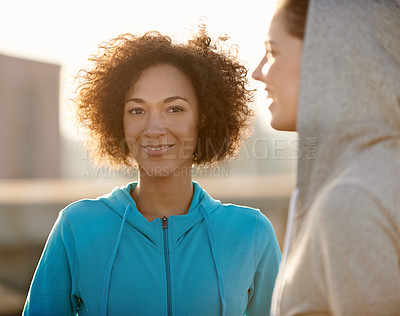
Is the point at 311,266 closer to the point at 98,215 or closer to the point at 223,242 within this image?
the point at 223,242

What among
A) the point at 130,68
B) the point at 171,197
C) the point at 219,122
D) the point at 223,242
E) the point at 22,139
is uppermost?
the point at 130,68

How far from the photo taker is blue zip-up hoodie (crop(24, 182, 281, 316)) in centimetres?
249

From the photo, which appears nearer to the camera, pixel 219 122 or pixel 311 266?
pixel 311 266

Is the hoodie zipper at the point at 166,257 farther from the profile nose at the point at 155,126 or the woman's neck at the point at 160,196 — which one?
the profile nose at the point at 155,126

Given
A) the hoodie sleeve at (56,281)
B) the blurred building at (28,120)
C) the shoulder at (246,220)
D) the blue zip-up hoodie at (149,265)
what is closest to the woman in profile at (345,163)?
the blue zip-up hoodie at (149,265)

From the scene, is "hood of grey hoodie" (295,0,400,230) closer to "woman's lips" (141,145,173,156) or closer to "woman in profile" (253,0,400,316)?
"woman in profile" (253,0,400,316)

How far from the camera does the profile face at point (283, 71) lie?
1637 mm

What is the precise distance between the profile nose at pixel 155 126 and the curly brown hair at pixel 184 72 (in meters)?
0.28

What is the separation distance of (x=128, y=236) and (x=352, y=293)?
1428 mm

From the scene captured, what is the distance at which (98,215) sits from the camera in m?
2.68

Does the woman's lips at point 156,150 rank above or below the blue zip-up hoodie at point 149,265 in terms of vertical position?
above

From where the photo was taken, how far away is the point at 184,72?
2.85 metres

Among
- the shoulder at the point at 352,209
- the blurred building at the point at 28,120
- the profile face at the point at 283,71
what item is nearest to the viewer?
the shoulder at the point at 352,209

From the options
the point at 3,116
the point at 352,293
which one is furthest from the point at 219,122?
the point at 3,116
